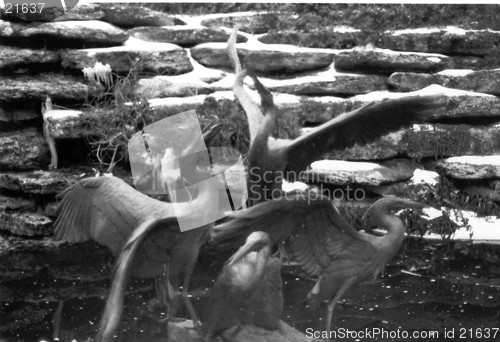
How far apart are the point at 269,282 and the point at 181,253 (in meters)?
0.41

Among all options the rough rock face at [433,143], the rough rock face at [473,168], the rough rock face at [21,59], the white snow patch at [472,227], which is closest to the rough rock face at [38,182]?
the rough rock face at [21,59]

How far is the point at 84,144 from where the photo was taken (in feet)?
21.8

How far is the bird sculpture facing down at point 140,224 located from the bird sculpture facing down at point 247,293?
8.7 inches

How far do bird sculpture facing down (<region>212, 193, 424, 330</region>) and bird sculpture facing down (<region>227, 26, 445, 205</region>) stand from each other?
660mm

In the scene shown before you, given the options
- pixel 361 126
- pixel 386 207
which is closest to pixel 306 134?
pixel 361 126

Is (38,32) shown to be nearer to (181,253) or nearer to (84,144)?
(84,144)

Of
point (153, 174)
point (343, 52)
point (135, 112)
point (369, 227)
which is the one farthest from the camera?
point (343, 52)

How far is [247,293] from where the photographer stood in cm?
339

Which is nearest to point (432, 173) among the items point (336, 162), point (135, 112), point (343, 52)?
point (336, 162)

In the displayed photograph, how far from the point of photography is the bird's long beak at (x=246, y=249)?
3344 mm

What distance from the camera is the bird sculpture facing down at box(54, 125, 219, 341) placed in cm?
348

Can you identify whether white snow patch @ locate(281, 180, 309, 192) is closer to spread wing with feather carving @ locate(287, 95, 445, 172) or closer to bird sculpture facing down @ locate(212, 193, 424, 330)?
spread wing with feather carving @ locate(287, 95, 445, 172)

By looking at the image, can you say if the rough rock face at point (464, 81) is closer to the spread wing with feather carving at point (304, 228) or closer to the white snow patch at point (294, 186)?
the white snow patch at point (294, 186)

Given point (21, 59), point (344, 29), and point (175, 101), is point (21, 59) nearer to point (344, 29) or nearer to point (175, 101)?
point (175, 101)
